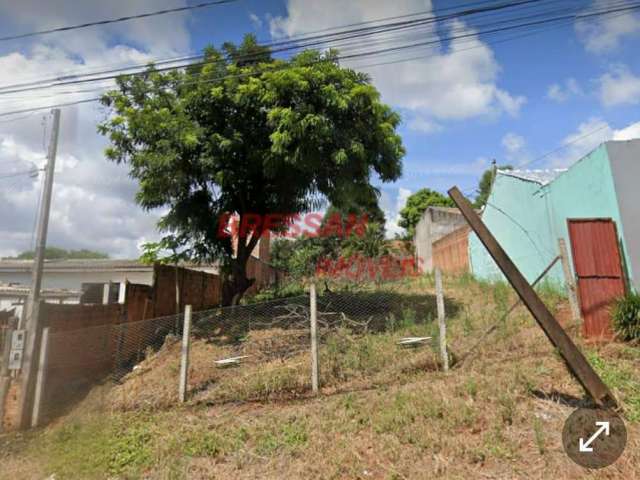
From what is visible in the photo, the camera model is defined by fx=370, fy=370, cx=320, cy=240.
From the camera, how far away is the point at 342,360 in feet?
17.5

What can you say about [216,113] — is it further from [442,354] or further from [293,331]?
[442,354]

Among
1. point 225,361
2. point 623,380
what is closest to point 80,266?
point 225,361

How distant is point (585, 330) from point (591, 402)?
1.90 m

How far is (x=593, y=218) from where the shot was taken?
6.06 m

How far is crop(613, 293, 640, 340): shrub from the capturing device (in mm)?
5184

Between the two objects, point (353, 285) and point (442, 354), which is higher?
point (353, 285)

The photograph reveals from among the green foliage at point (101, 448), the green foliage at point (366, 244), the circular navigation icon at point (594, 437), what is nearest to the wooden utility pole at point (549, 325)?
the circular navigation icon at point (594, 437)

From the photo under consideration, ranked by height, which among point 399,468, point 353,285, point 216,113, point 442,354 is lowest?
point 399,468

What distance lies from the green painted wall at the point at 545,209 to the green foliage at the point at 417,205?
16.3m

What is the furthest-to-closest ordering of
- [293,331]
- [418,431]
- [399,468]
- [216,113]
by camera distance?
[216,113] → [293,331] → [418,431] → [399,468]

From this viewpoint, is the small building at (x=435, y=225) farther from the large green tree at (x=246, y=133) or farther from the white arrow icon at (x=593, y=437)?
the white arrow icon at (x=593, y=437)

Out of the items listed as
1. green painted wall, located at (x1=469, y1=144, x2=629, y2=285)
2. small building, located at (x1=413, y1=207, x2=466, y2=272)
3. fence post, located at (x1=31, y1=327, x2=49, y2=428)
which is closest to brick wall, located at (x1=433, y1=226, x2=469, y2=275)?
small building, located at (x1=413, y1=207, x2=466, y2=272)

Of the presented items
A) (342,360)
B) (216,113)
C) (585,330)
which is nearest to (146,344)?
(342,360)

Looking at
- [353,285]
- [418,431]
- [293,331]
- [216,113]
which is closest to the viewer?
[418,431]
